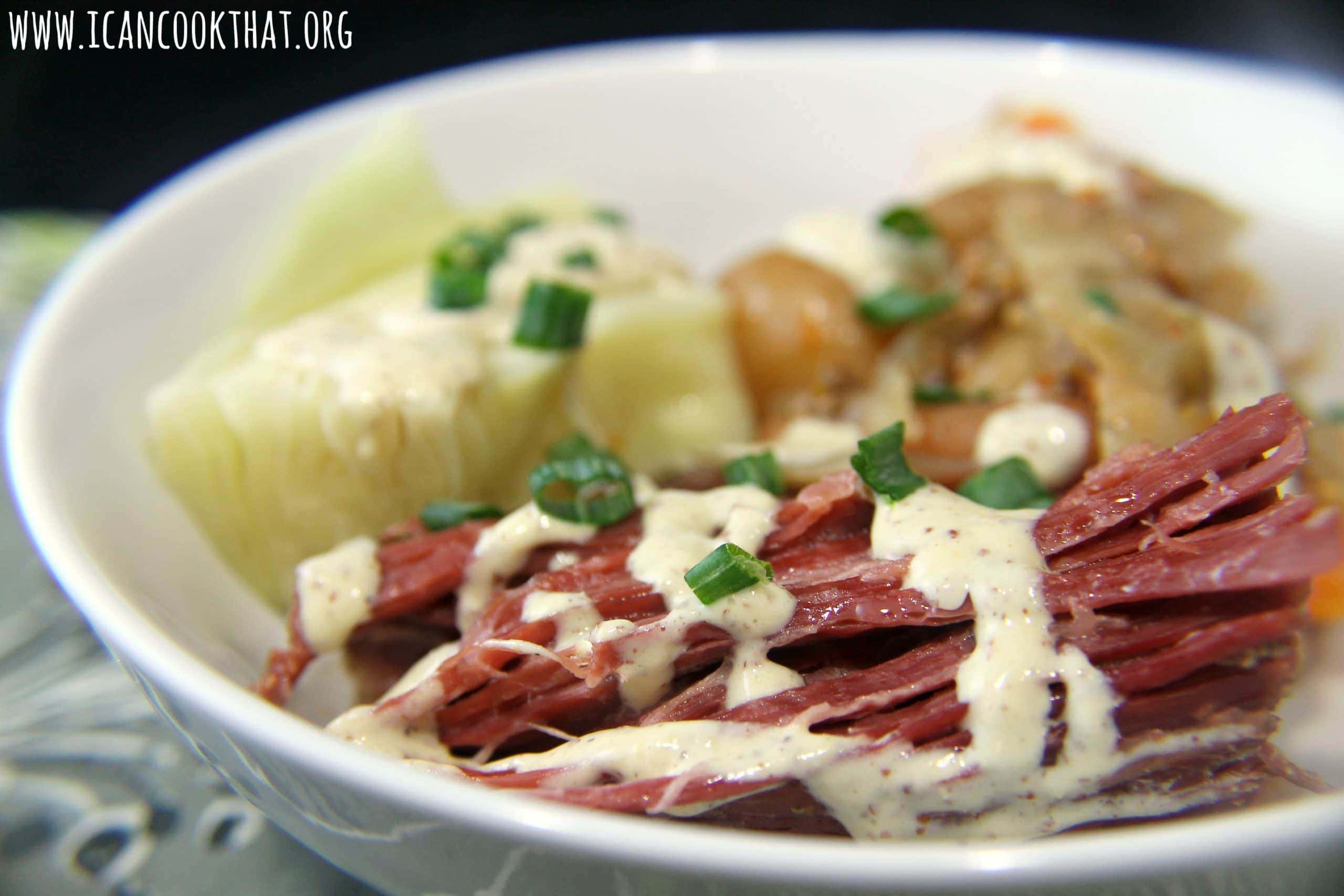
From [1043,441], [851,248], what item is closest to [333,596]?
[1043,441]

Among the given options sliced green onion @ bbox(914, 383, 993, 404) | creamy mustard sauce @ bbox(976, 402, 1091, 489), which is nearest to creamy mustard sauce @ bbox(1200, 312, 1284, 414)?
creamy mustard sauce @ bbox(976, 402, 1091, 489)

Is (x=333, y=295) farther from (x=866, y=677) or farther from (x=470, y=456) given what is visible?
(x=866, y=677)

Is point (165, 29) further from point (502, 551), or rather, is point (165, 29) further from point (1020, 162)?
point (502, 551)

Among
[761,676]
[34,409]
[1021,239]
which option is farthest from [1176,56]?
[34,409]

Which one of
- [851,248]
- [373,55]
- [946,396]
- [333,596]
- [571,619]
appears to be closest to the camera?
[571,619]

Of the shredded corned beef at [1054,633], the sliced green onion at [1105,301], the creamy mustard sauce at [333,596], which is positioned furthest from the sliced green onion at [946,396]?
the creamy mustard sauce at [333,596]

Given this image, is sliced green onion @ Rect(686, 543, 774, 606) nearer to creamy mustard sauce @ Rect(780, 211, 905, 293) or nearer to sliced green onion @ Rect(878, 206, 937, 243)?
creamy mustard sauce @ Rect(780, 211, 905, 293)

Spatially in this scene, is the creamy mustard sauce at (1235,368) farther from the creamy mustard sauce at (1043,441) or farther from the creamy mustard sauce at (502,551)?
the creamy mustard sauce at (502,551)
